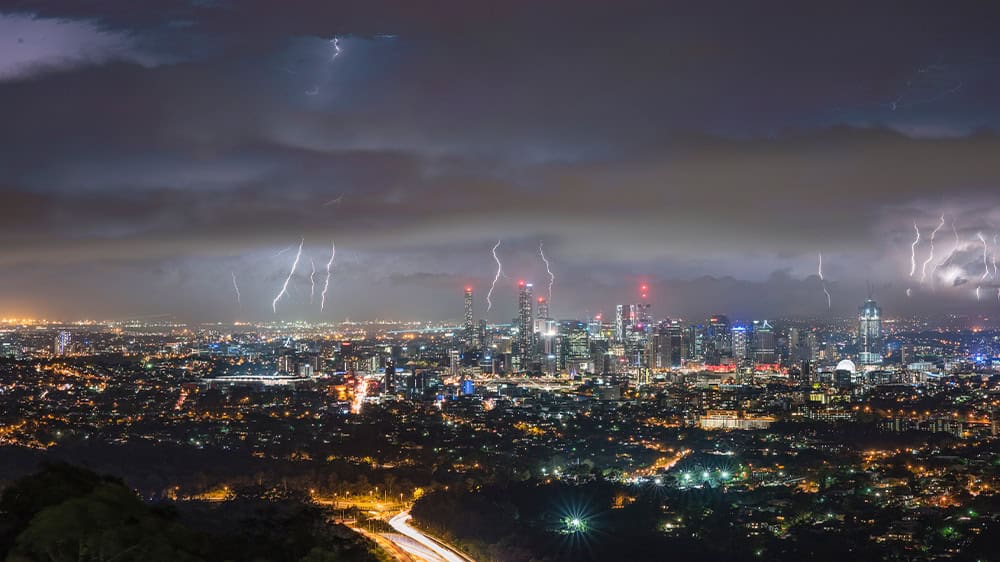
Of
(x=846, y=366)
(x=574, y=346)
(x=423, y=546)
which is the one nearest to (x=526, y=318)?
(x=574, y=346)

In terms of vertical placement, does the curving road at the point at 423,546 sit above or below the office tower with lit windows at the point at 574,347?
below

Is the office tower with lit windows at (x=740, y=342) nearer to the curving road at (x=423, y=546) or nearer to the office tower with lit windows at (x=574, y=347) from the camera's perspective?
the office tower with lit windows at (x=574, y=347)

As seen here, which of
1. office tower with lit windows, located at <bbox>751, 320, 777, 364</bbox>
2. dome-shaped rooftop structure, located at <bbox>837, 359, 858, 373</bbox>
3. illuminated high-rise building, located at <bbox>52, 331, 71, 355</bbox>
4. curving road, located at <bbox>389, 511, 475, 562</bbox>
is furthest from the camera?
office tower with lit windows, located at <bbox>751, 320, 777, 364</bbox>

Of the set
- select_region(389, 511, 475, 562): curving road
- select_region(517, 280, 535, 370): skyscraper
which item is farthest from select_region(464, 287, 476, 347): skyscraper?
select_region(389, 511, 475, 562): curving road

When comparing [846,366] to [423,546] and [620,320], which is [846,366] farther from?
[423,546]

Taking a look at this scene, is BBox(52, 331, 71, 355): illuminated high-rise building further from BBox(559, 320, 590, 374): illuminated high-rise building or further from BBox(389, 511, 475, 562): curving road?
BBox(389, 511, 475, 562): curving road

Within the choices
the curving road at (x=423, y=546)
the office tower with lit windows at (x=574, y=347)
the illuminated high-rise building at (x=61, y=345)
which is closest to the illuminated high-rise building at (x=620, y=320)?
the office tower with lit windows at (x=574, y=347)

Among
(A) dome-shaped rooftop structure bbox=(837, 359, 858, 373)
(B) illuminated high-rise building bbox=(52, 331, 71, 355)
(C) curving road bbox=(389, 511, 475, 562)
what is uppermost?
(B) illuminated high-rise building bbox=(52, 331, 71, 355)
